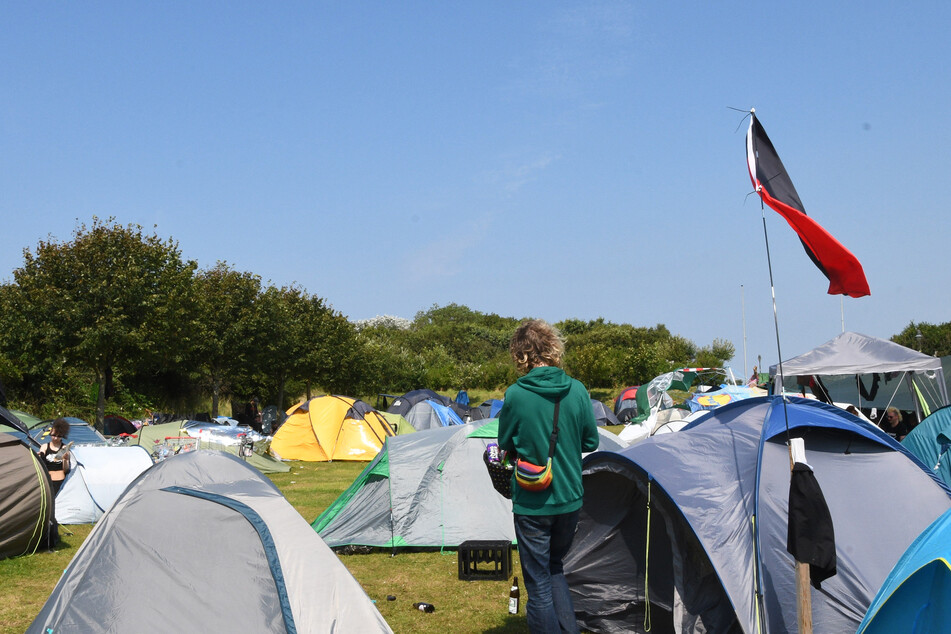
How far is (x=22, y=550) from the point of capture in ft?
27.9

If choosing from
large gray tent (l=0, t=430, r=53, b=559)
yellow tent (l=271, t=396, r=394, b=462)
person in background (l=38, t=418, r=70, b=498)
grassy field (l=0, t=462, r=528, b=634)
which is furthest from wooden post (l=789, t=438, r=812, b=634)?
A: yellow tent (l=271, t=396, r=394, b=462)

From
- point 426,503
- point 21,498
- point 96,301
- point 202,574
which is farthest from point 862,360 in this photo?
point 96,301

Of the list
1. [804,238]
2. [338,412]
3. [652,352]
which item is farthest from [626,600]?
[652,352]

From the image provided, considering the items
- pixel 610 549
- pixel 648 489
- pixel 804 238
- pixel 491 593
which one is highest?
pixel 804 238

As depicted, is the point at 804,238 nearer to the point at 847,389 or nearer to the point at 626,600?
the point at 626,600

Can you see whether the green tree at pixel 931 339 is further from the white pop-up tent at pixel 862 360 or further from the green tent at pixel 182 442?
the green tent at pixel 182 442

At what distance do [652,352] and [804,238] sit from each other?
41784 mm

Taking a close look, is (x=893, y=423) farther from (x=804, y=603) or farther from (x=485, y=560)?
(x=804, y=603)

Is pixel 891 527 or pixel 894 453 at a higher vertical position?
pixel 894 453

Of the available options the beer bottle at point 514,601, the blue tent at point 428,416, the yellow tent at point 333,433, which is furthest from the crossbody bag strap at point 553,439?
the blue tent at point 428,416

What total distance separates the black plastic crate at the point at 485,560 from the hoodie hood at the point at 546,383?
12.6 feet

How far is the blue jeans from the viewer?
13.3ft

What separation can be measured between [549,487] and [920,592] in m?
1.66

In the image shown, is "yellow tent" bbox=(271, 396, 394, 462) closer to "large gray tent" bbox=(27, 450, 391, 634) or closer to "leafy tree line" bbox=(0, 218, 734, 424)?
"leafy tree line" bbox=(0, 218, 734, 424)
